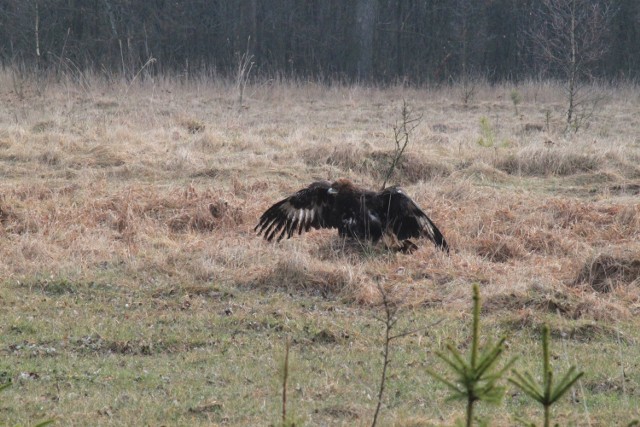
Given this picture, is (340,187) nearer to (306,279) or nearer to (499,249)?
(306,279)

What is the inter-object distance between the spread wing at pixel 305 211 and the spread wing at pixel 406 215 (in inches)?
20.3

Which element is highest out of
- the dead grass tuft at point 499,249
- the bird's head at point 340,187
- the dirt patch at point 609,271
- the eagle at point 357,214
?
the bird's head at point 340,187

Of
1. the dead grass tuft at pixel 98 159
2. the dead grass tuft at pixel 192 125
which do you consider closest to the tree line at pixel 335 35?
the dead grass tuft at pixel 192 125

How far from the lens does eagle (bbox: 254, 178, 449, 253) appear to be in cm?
831

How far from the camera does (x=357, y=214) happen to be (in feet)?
27.5

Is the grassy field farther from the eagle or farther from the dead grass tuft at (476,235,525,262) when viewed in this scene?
the eagle

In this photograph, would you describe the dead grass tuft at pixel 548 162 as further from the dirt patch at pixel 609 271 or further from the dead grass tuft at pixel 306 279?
the dead grass tuft at pixel 306 279

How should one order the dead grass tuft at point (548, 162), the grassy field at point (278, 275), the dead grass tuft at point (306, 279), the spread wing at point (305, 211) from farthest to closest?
the dead grass tuft at point (548, 162), the spread wing at point (305, 211), the dead grass tuft at point (306, 279), the grassy field at point (278, 275)

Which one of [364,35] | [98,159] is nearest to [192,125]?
[98,159]

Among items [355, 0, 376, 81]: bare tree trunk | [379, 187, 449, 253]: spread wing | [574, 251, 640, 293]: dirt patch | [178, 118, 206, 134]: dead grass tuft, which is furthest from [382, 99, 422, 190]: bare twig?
[355, 0, 376, 81]: bare tree trunk

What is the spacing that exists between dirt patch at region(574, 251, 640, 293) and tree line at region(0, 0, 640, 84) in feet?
70.3

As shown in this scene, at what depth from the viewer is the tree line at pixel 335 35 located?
96.7ft

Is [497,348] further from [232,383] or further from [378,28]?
[378,28]

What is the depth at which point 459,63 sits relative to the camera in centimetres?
3003
